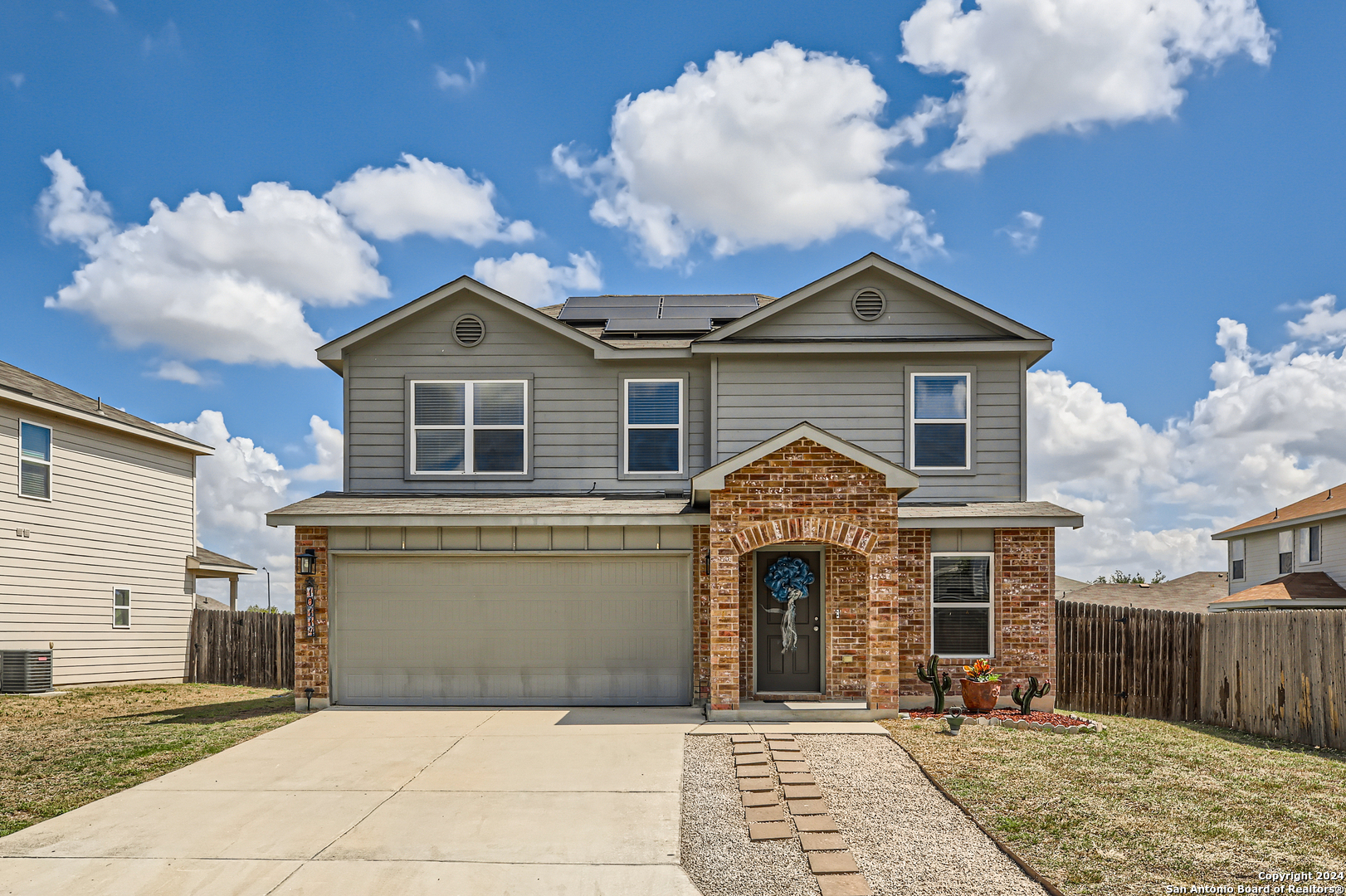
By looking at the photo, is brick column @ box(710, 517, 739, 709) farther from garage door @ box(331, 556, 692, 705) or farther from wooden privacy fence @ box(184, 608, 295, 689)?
wooden privacy fence @ box(184, 608, 295, 689)

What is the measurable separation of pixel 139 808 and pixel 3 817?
3.42 feet

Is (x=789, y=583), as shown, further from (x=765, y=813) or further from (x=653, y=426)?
(x=765, y=813)

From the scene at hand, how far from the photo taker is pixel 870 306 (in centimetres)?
1423

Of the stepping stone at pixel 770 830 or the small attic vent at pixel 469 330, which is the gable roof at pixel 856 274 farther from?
the stepping stone at pixel 770 830

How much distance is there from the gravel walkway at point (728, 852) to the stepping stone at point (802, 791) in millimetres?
464

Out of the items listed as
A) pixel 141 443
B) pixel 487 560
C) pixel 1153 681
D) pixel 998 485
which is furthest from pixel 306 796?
pixel 141 443

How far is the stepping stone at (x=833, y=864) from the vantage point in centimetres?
630

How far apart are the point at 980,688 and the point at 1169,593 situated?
2497 cm

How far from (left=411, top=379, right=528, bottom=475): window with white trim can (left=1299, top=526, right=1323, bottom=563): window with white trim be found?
22.7 meters

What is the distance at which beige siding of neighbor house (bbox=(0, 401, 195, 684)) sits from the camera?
1616cm

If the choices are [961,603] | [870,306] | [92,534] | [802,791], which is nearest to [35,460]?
[92,534]

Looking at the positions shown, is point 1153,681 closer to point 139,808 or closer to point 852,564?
point 852,564

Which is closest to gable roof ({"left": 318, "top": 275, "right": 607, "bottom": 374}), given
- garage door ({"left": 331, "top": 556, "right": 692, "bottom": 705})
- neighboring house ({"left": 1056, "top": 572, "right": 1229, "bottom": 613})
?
garage door ({"left": 331, "top": 556, "right": 692, "bottom": 705})

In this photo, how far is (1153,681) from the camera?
13.6 meters
